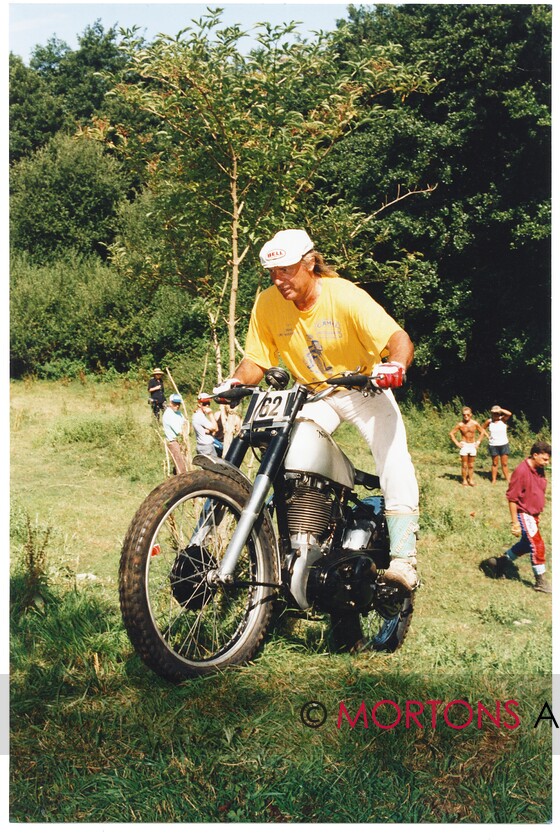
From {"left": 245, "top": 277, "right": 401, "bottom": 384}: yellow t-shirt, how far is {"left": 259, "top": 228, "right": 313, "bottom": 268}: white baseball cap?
0.26 metres

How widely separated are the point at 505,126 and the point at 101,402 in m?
7.83

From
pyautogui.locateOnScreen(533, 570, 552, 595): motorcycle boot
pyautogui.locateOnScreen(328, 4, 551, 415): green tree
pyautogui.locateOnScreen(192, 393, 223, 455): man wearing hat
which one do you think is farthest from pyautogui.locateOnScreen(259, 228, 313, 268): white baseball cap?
pyautogui.locateOnScreen(328, 4, 551, 415): green tree

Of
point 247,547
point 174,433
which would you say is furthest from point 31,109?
point 247,547

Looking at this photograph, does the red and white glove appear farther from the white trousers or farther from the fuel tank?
the white trousers

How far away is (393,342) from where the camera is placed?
3916mm

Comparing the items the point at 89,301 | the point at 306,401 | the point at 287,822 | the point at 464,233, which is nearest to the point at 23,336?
the point at 89,301

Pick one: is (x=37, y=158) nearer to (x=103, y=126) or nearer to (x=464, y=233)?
(x=103, y=126)

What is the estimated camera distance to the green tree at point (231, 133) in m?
5.50

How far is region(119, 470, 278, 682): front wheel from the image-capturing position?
3230 millimetres

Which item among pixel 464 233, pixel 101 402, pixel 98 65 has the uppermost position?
pixel 98 65

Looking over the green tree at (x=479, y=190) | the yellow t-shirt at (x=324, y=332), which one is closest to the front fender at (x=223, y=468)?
the yellow t-shirt at (x=324, y=332)

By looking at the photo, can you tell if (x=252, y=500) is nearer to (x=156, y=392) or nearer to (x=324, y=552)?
(x=324, y=552)

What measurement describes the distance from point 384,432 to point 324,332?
0.63 meters

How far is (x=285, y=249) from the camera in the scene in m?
3.91
